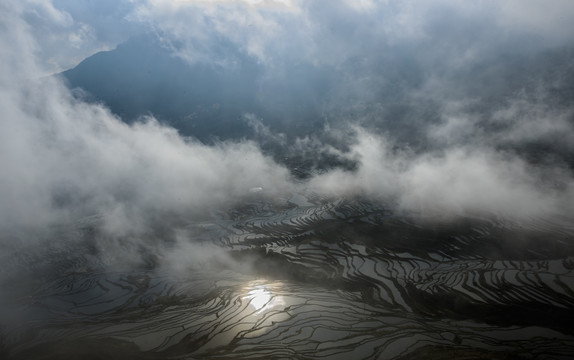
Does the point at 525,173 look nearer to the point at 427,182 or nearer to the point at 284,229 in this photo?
the point at 427,182

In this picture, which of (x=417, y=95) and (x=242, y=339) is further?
(x=417, y=95)

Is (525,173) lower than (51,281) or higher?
higher

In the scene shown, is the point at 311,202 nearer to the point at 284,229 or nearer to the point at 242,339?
the point at 284,229

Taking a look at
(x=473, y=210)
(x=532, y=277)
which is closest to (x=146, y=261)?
(x=532, y=277)

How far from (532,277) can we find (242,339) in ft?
41.0

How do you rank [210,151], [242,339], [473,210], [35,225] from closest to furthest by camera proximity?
[242,339], [473,210], [35,225], [210,151]

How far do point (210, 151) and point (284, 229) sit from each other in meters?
36.2

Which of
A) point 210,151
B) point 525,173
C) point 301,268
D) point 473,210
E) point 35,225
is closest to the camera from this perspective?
point 301,268

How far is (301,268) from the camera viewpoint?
52.5 ft

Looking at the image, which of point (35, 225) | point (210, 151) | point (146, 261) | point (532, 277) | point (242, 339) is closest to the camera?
point (242, 339)

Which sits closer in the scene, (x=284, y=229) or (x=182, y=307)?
(x=182, y=307)

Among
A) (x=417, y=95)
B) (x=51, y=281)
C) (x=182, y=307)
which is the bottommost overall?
(x=182, y=307)

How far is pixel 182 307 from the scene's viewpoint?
43.3ft

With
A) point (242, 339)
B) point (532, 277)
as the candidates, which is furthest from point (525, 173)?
point (242, 339)
